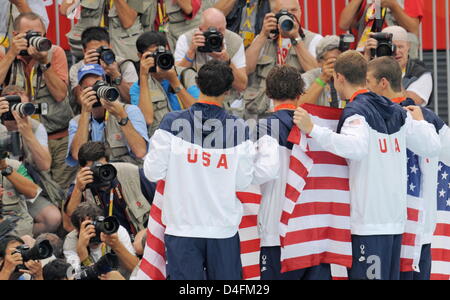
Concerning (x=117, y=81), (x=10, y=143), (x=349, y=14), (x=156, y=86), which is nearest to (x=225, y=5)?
(x=349, y=14)

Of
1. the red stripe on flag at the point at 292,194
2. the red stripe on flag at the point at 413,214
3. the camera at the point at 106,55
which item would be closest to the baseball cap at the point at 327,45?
the camera at the point at 106,55

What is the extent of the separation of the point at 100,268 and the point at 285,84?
73.7 inches

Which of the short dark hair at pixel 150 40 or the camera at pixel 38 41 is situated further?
the short dark hair at pixel 150 40

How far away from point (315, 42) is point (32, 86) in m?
2.68

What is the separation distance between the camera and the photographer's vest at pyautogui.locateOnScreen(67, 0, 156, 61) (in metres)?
11.1

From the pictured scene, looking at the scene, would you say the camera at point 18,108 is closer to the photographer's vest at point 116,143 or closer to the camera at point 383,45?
the photographer's vest at point 116,143

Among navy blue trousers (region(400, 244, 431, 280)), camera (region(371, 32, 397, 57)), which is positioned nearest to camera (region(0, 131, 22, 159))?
camera (region(371, 32, 397, 57))

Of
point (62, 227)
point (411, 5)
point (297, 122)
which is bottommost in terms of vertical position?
point (62, 227)

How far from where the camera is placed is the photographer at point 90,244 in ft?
29.3

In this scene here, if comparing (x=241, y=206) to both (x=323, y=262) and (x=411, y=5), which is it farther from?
(x=411, y=5)

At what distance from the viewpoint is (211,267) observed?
7844 millimetres

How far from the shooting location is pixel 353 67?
8.20 metres

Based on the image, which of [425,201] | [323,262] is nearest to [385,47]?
[425,201]

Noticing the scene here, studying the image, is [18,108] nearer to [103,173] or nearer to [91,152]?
[91,152]
